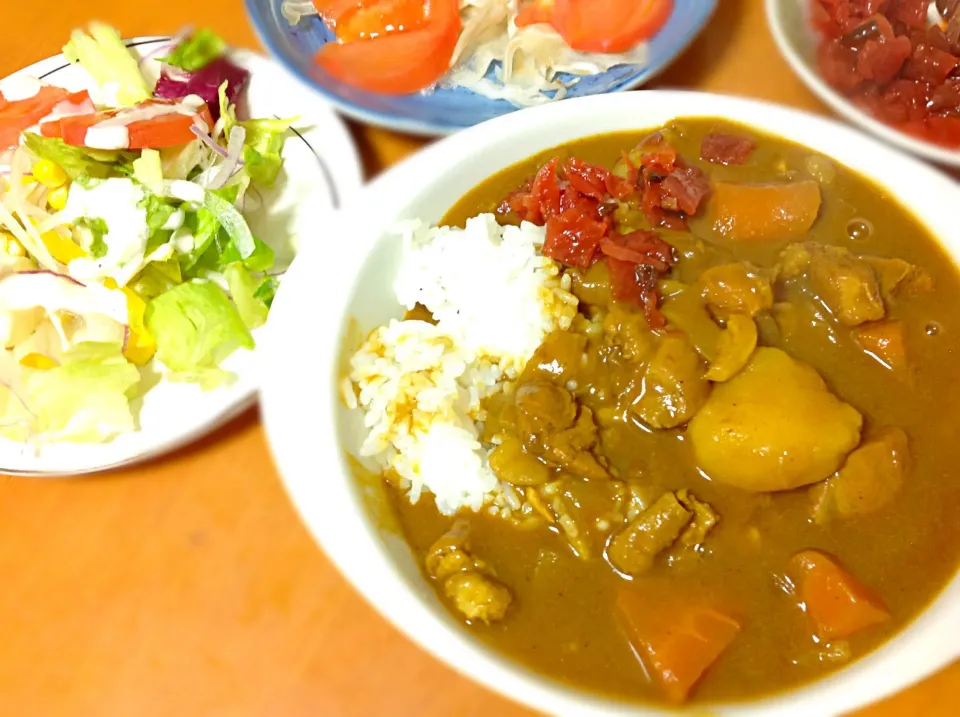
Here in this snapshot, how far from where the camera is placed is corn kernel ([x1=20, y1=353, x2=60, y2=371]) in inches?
69.1

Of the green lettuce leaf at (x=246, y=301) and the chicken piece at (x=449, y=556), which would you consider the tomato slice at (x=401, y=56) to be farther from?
the chicken piece at (x=449, y=556)

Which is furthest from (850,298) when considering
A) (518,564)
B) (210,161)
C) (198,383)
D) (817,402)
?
(210,161)

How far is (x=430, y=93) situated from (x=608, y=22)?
0.56 m

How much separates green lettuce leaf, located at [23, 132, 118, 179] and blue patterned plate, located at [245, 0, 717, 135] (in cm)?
53

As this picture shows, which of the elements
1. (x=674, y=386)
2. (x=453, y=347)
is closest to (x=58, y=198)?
(x=453, y=347)

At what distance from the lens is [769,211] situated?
162 cm

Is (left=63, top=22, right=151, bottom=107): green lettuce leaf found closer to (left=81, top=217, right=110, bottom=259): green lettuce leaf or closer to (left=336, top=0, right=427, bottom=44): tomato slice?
(left=81, top=217, right=110, bottom=259): green lettuce leaf

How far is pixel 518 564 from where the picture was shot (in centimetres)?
137

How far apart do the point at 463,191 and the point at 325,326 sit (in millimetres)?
501

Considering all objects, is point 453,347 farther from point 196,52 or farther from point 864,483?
point 196,52

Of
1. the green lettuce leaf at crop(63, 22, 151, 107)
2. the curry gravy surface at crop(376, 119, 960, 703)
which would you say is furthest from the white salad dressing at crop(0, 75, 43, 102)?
the curry gravy surface at crop(376, 119, 960, 703)

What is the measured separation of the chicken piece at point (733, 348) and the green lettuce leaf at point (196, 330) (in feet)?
3.40

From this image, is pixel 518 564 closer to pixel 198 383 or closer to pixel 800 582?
pixel 800 582

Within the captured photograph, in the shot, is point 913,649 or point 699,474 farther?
point 699,474
